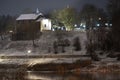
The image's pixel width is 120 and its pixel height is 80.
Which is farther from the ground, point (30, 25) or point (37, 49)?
point (30, 25)

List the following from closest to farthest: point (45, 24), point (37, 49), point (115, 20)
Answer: point (115, 20), point (37, 49), point (45, 24)

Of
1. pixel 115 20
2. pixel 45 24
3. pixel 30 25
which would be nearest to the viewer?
pixel 115 20

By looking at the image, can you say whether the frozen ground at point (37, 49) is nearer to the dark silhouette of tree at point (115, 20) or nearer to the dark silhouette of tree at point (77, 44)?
the dark silhouette of tree at point (77, 44)

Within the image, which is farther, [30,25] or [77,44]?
[30,25]

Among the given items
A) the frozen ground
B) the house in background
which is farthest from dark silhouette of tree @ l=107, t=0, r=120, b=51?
the house in background

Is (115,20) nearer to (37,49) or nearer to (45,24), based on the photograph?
(37,49)

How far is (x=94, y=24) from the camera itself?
4560 inches

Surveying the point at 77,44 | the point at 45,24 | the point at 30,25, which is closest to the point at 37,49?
the point at 77,44

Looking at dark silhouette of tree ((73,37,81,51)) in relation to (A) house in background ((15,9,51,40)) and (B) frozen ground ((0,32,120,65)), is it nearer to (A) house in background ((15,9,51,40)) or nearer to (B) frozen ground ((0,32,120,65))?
(B) frozen ground ((0,32,120,65))

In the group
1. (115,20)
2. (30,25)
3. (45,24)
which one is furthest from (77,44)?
(45,24)

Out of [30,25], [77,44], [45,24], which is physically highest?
[45,24]

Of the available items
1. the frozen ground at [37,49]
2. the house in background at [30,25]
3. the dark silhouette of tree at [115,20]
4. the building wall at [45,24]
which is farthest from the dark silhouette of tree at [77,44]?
the building wall at [45,24]

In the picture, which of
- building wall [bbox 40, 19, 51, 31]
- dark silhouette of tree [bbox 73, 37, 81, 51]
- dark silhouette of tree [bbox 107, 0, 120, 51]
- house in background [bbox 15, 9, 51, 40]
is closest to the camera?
dark silhouette of tree [bbox 107, 0, 120, 51]

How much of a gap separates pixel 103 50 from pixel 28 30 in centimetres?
3417
